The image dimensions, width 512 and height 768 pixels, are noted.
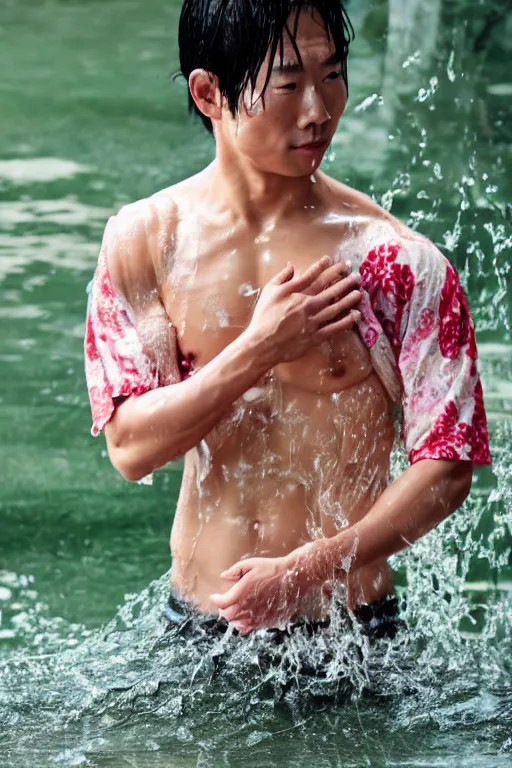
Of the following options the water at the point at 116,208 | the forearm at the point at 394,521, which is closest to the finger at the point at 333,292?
the forearm at the point at 394,521

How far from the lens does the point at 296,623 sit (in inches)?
77.6

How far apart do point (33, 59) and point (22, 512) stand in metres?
1.27

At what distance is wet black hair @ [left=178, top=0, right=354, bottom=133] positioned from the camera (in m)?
1.79

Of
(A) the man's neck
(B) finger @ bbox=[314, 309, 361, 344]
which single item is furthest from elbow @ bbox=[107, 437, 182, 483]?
(A) the man's neck

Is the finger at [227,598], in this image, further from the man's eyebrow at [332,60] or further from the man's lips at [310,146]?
the man's eyebrow at [332,60]

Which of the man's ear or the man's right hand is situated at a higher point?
the man's ear

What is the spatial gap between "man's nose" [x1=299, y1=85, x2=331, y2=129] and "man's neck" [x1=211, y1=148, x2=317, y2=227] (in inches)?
5.5

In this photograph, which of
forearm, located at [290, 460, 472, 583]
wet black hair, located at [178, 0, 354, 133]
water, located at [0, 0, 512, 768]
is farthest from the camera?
water, located at [0, 0, 512, 768]

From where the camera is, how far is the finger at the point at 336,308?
1874 mm

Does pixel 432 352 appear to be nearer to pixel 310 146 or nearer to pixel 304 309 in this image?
pixel 304 309

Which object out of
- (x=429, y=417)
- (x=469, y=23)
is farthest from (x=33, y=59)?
(x=429, y=417)

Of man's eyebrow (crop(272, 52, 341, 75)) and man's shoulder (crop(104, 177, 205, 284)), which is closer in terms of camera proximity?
man's eyebrow (crop(272, 52, 341, 75))

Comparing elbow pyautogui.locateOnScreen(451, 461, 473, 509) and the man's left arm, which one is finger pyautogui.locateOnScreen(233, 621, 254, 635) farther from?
elbow pyautogui.locateOnScreen(451, 461, 473, 509)

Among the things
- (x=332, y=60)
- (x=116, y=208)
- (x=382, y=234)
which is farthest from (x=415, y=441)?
(x=116, y=208)
